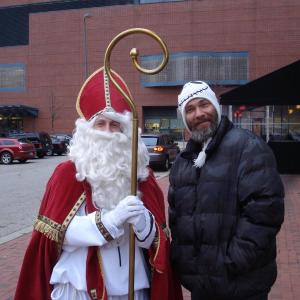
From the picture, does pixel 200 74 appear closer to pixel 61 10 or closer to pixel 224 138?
pixel 61 10

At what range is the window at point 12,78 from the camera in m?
54.8

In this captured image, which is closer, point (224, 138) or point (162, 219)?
point (224, 138)

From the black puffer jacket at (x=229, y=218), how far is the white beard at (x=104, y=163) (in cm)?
30

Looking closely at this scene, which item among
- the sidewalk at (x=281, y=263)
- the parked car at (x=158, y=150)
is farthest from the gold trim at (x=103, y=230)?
the parked car at (x=158, y=150)

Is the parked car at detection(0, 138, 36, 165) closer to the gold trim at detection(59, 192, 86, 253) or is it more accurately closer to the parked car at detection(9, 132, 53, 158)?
the parked car at detection(9, 132, 53, 158)

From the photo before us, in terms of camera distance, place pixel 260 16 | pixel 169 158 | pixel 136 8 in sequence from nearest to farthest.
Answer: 1. pixel 169 158
2. pixel 260 16
3. pixel 136 8

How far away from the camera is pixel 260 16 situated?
4616 cm

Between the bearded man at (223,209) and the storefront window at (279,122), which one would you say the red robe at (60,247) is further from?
the storefront window at (279,122)

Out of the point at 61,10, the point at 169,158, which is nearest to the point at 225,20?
the point at 61,10

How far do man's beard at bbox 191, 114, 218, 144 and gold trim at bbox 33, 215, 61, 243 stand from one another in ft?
2.73

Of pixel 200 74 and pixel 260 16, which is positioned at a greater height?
pixel 260 16

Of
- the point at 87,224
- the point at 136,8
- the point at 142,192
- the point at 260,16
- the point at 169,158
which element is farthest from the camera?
the point at 136,8

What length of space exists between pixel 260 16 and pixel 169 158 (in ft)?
98.7

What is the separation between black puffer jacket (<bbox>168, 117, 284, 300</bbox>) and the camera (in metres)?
2.31
